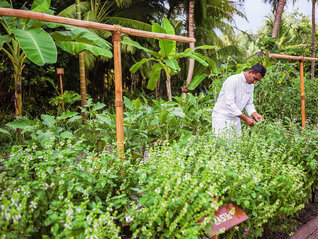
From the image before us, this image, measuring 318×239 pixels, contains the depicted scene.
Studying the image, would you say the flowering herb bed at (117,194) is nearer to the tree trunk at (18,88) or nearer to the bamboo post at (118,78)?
the bamboo post at (118,78)

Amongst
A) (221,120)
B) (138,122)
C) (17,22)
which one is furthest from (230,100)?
(17,22)

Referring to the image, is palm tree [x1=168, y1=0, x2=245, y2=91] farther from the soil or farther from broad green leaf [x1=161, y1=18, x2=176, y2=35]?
the soil

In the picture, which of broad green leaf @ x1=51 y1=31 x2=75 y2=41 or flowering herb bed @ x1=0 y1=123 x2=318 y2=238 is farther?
broad green leaf @ x1=51 y1=31 x2=75 y2=41

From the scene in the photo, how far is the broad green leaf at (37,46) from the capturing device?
287 cm

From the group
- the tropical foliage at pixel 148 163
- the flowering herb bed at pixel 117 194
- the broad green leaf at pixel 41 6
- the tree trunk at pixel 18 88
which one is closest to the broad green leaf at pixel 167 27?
the tropical foliage at pixel 148 163

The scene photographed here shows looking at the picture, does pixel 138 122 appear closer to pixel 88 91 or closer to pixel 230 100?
pixel 230 100

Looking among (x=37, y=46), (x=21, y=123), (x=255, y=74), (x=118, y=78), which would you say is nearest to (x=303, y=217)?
(x=255, y=74)

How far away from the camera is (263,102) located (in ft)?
20.1

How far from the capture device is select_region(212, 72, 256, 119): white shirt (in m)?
3.75

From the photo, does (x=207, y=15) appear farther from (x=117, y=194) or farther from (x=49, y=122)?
(x=117, y=194)

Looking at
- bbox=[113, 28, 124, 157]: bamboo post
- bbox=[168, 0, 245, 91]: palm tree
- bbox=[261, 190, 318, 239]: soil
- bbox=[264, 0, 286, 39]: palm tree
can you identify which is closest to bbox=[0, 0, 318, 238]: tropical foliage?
bbox=[261, 190, 318, 239]: soil

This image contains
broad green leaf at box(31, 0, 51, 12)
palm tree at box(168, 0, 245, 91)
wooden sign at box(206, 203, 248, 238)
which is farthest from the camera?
palm tree at box(168, 0, 245, 91)

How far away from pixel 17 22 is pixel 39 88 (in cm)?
620

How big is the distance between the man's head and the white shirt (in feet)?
0.26
